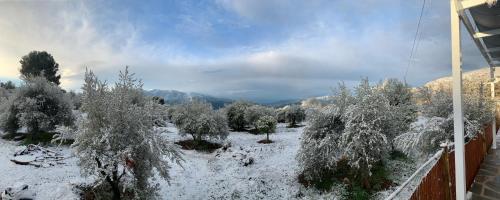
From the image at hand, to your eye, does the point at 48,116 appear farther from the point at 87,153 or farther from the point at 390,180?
the point at 390,180

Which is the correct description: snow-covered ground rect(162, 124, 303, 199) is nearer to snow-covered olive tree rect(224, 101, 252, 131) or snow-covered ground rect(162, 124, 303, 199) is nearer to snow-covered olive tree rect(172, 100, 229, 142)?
snow-covered olive tree rect(172, 100, 229, 142)

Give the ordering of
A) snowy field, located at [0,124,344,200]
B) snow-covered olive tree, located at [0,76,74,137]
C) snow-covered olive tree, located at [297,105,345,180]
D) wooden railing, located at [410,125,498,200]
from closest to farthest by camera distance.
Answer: wooden railing, located at [410,125,498,200] < snowy field, located at [0,124,344,200] < snow-covered olive tree, located at [297,105,345,180] < snow-covered olive tree, located at [0,76,74,137]

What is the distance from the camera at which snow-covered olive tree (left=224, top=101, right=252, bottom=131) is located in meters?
35.4

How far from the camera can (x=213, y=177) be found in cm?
1742

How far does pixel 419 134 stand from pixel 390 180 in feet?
13.6

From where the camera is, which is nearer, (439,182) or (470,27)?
(439,182)

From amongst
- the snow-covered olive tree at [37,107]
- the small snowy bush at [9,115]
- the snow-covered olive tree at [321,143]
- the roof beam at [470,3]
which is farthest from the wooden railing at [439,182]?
the small snowy bush at [9,115]

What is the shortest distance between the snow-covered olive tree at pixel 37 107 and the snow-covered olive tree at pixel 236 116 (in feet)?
54.8

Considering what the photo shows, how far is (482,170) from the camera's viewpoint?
31.5 feet

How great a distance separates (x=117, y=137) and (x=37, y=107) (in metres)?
13.9

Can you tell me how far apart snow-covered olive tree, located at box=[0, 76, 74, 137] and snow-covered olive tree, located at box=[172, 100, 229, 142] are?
7918 millimetres

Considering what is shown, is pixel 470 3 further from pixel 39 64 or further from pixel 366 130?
pixel 39 64

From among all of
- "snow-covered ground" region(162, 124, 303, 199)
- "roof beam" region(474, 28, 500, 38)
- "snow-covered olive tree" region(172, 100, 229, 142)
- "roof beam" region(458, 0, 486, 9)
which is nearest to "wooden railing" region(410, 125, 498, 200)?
"roof beam" region(458, 0, 486, 9)

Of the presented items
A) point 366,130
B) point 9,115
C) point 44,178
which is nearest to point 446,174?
point 366,130
